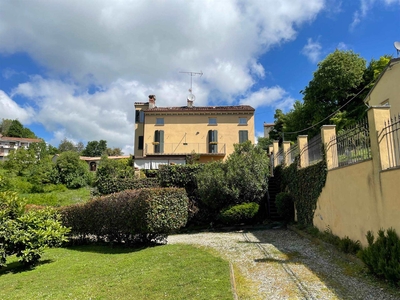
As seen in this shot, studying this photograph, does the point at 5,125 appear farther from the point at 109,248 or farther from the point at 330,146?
the point at 330,146

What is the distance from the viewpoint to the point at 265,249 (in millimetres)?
7766

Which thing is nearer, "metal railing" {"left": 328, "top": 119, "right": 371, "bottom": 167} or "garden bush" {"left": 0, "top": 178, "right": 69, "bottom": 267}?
"metal railing" {"left": 328, "top": 119, "right": 371, "bottom": 167}

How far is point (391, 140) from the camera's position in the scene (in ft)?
17.5

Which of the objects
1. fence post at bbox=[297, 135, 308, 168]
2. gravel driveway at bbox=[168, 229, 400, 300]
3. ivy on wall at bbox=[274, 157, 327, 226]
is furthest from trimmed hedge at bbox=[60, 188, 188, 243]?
fence post at bbox=[297, 135, 308, 168]

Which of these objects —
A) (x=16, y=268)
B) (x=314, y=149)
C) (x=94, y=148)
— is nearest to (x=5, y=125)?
(x=94, y=148)

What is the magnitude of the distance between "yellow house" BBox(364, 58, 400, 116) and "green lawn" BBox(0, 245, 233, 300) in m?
9.15

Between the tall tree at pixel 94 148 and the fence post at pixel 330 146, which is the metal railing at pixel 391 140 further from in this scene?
the tall tree at pixel 94 148

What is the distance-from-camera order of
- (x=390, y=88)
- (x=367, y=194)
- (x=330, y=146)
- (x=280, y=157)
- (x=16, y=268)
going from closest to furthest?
(x=367, y=194) < (x=330, y=146) < (x=16, y=268) < (x=390, y=88) < (x=280, y=157)

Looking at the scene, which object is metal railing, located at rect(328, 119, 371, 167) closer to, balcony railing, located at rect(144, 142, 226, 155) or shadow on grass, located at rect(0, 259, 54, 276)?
shadow on grass, located at rect(0, 259, 54, 276)

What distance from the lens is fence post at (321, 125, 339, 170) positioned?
7.89m

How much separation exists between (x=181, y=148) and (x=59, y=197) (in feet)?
43.7

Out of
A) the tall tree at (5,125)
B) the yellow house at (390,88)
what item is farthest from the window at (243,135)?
the tall tree at (5,125)

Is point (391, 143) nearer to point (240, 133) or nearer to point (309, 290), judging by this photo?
point (309, 290)

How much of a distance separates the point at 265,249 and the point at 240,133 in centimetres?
2400
